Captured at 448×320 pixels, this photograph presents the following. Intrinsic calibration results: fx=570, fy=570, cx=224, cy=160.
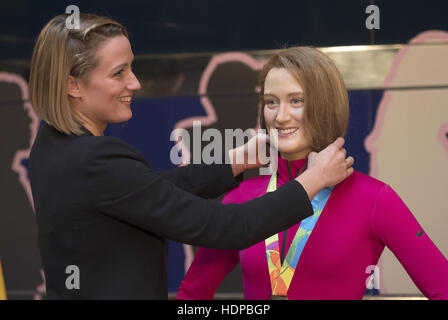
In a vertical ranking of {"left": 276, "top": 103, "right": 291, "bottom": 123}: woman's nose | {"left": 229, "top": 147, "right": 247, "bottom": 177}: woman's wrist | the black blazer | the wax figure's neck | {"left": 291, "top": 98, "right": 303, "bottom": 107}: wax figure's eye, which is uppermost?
{"left": 291, "top": 98, "right": 303, "bottom": 107}: wax figure's eye

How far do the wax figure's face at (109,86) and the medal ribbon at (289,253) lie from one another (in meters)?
0.66

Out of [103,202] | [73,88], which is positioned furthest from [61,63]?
[103,202]

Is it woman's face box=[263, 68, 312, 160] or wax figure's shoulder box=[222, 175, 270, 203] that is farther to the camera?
wax figure's shoulder box=[222, 175, 270, 203]

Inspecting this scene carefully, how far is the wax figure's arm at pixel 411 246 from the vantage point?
1703mm

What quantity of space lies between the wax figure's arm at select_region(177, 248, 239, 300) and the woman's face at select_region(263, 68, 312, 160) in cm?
45

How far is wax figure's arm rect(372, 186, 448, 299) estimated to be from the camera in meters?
1.70

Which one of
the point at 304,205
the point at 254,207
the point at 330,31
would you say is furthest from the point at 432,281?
the point at 330,31

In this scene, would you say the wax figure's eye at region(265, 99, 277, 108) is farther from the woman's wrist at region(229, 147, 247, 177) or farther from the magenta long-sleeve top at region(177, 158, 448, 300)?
the magenta long-sleeve top at region(177, 158, 448, 300)

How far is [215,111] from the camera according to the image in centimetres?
390

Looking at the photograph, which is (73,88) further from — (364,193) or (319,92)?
(364,193)

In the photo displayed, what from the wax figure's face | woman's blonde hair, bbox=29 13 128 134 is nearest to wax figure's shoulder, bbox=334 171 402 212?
the wax figure's face

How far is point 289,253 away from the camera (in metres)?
1.86

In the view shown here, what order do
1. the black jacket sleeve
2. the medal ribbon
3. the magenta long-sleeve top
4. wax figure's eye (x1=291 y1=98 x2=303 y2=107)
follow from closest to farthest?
the black jacket sleeve → the magenta long-sleeve top → the medal ribbon → wax figure's eye (x1=291 y1=98 x2=303 y2=107)

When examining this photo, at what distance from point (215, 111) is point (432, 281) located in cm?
241
